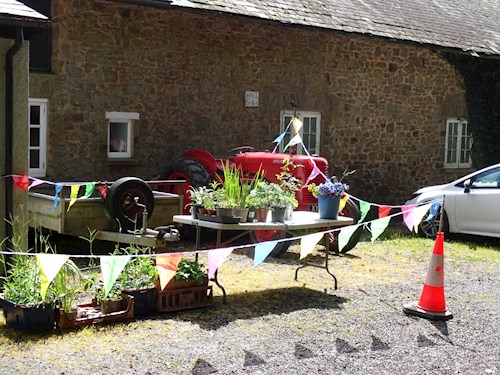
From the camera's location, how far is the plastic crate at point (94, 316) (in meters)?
6.19

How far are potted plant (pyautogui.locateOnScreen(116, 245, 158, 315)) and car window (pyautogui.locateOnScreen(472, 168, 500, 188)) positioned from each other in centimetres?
677

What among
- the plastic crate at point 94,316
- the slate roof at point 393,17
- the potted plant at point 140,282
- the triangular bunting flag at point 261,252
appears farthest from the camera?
the slate roof at point 393,17

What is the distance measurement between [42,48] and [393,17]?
8.45 meters

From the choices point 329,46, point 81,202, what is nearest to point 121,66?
point 81,202

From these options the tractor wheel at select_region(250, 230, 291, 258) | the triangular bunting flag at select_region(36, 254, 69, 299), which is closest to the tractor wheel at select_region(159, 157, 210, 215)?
the tractor wheel at select_region(250, 230, 291, 258)

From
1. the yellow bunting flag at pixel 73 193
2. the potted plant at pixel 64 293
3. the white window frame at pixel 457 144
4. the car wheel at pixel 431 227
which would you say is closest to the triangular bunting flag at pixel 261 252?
the potted plant at pixel 64 293

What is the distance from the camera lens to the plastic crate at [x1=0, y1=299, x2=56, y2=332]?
6031mm

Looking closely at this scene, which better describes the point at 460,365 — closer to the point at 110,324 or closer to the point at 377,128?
the point at 110,324

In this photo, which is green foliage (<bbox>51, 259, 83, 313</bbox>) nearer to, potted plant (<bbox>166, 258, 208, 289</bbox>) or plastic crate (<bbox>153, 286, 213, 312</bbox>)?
plastic crate (<bbox>153, 286, 213, 312</bbox>)

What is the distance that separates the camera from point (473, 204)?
464 inches

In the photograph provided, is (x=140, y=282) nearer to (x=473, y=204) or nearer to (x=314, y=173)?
(x=314, y=173)

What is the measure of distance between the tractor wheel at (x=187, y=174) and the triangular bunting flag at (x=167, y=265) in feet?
13.7

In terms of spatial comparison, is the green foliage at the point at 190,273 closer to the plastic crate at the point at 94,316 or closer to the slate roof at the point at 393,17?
the plastic crate at the point at 94,316

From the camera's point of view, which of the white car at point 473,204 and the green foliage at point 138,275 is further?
the white car at point 473,204
